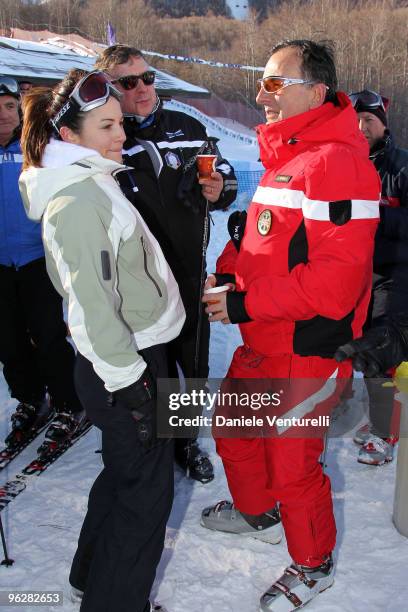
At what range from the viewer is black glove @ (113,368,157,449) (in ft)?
6.07

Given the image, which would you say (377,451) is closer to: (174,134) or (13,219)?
(174,134)

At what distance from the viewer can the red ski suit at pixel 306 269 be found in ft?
6.60

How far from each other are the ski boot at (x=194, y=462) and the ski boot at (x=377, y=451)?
957mm

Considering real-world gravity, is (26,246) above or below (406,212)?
below

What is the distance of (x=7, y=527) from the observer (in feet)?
9.33

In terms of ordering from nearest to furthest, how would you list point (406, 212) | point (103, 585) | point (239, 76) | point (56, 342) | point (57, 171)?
point (57, 171)
point (103, 585)
point (406, 212)
point (56, 342)
point (239, 76)

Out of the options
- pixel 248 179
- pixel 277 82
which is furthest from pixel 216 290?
pixel 248 179

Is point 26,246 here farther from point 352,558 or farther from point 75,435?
point 352,558

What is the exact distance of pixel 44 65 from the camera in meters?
10.5

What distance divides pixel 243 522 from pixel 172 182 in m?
1.83

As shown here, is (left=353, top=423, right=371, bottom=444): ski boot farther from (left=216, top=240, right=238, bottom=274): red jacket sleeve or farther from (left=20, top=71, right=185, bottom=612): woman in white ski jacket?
(left=20, top=71, right=185, bottom=612): woman in white ski jacket

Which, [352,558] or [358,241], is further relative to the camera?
[352,558]

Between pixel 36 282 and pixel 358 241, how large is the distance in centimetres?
221

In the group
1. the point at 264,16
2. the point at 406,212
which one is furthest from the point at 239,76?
the point at 406,212
